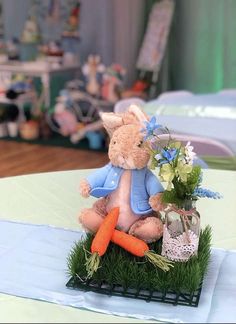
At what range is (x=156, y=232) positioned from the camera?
1017 millimetres

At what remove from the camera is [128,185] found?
1057 millimetres

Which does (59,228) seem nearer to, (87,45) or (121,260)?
(121,260)

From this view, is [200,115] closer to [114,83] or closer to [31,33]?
[114,83]

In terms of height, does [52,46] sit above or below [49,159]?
above

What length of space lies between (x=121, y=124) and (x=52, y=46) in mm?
4391

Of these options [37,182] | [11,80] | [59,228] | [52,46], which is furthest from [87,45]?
[59,228]

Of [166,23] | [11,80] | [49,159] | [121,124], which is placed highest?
[121,124]

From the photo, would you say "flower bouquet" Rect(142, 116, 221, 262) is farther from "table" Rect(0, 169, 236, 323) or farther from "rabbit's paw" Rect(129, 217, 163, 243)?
"table" Rect(0, 169, 236, 323)

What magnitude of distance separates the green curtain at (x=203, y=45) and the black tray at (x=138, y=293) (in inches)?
156

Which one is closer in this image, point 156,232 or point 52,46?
point 156,232

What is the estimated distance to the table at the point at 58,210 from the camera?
35.5 inches

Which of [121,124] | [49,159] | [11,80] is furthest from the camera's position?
[11,80]

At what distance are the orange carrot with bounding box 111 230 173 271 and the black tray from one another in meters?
0.05

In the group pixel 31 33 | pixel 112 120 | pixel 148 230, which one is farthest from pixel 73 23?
pixel 148 230
